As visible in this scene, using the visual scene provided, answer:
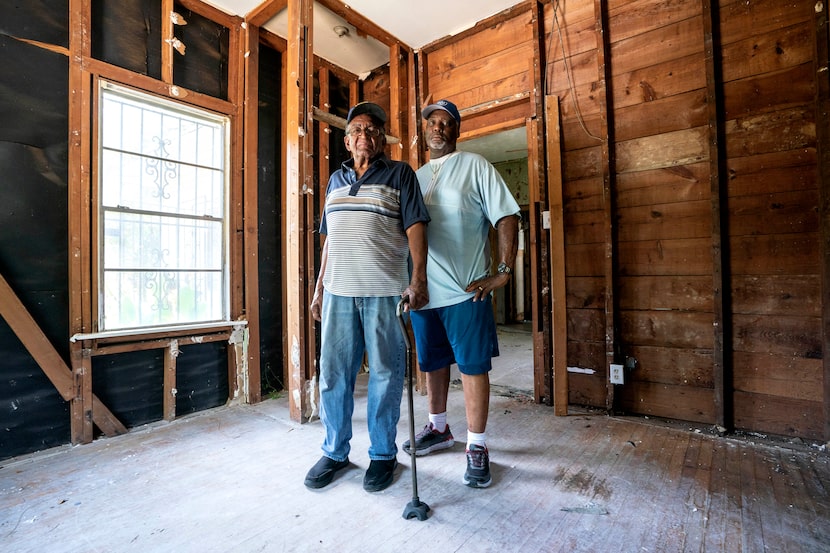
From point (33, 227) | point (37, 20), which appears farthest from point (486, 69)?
point (33, 227)

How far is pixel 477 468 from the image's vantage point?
5.08 ft

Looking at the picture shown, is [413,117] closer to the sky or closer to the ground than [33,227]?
closer to the sky

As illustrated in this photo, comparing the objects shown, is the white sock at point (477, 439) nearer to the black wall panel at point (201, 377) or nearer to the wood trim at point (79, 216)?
the black wall panel at point (201, 377)

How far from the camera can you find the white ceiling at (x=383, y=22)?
262 cm

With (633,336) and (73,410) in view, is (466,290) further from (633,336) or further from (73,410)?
(73,410)

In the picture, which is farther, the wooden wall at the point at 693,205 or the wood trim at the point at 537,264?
the wood trim at the point at 537,264

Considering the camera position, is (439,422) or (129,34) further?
(129,34)

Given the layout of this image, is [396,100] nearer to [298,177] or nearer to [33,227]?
[298,177]

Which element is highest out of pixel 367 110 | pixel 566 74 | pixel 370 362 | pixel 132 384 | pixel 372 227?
pixel 566 74

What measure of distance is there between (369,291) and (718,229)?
72.1 inches

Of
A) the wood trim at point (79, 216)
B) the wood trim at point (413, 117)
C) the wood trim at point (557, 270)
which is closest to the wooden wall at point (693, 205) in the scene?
the wood trim at point (557, 270)

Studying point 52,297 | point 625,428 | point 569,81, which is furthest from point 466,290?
point 52,297

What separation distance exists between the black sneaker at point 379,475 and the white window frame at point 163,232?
1.62 meters

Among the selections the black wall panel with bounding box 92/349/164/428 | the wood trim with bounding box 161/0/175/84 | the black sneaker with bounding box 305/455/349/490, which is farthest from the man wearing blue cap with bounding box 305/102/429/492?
the wood trim with bounding box 161/0/175/84
